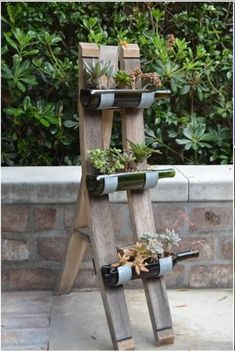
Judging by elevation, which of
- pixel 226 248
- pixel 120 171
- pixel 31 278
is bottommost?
pixel 31 278

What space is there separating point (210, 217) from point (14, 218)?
3.32ft

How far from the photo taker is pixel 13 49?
365cm

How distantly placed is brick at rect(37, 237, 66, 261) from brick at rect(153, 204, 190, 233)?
0.50 metres

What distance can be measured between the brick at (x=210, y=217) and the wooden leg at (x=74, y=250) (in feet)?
2.07

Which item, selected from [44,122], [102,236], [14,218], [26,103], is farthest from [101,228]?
[26,103]

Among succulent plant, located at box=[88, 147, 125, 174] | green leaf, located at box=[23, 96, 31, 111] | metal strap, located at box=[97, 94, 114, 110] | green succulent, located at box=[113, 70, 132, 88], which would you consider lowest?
succulent plant, located at box=[88, 147, 125, 174]

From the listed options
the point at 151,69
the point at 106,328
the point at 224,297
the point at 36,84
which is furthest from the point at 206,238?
the point at 36,84

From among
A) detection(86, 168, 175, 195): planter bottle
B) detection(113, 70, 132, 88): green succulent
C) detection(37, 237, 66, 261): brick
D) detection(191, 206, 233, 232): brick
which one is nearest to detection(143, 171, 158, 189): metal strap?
detection(86, 168, 175, 195): planter bottle

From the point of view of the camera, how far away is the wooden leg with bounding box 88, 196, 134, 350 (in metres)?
2.39

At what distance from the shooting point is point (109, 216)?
247cm

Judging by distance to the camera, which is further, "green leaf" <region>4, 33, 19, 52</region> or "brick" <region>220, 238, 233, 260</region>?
"green leaf" <region>4, 33, 19, 52</region>

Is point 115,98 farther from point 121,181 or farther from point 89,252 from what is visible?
point 89,252

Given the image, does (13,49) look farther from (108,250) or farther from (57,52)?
(108,250)

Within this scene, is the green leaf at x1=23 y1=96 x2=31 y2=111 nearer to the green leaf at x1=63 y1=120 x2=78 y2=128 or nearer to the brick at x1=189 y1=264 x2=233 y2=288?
the green leaf at x1=63 y1=120 x2=78 y2=128
